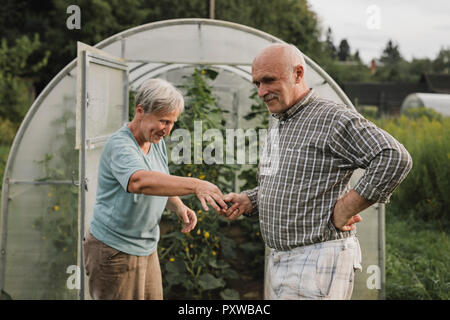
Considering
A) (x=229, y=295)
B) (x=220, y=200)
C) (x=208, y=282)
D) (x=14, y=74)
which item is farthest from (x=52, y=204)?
(x=14, y=74)

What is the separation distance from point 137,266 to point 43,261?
2191 mm

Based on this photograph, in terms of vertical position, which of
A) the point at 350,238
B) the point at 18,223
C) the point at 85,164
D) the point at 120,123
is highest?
the point at 120,123

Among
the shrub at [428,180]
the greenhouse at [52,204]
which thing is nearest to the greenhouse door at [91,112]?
the greenhouse at [52,204]

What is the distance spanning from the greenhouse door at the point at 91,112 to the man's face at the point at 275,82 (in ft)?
5.77

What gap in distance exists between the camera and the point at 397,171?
2.07 m

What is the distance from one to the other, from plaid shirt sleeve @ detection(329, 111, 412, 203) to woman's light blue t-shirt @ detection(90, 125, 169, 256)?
1.05 meters

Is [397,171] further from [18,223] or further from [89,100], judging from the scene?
[18,223]

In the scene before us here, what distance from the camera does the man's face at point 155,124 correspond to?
280cm

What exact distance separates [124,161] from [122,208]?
32 centimetres

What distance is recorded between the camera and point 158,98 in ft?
9.00

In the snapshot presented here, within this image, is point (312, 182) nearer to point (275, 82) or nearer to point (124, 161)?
point (275, 82)

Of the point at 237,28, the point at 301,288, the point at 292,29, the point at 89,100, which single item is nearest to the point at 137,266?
the point at 301,288

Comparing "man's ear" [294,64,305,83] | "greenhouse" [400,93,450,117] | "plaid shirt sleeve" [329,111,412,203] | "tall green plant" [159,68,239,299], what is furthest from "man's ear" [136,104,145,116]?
"greenhouse" [400,93,450,117]
